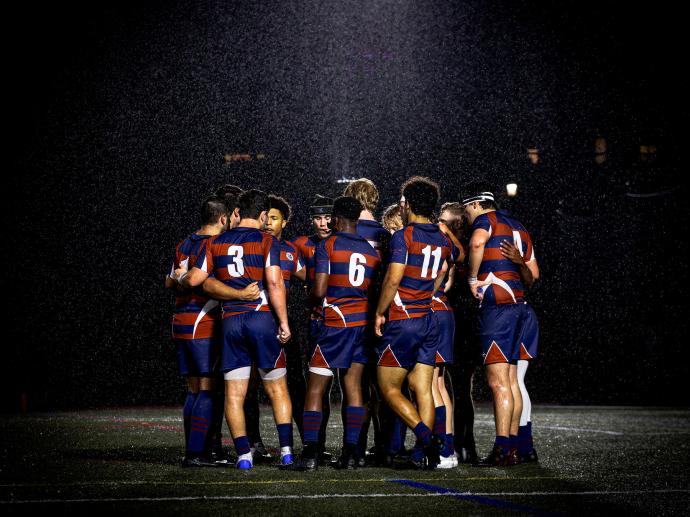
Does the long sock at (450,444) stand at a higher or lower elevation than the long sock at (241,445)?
lower

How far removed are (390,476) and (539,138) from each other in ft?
49.9

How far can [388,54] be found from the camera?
1836cm

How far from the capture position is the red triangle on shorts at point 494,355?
22.1ft

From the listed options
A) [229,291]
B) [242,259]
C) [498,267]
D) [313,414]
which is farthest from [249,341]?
[498,267]

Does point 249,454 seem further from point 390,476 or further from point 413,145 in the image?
point 413,145

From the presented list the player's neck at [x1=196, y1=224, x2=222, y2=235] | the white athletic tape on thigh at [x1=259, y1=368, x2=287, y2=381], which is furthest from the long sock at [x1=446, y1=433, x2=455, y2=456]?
the player's neck at [x1=196, y1=224, x2=222, y2=235]

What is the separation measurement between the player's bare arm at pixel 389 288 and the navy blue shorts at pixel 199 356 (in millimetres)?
1300

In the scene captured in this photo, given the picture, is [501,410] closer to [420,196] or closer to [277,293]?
[420,196]

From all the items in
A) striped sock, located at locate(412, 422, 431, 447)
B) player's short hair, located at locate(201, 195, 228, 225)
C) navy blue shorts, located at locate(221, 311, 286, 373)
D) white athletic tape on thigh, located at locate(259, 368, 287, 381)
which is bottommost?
striped sock, located at locate(412, 422, 431, 447)

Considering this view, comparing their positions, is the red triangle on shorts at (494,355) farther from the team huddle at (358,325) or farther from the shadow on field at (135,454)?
the shadow on field at (135,454)

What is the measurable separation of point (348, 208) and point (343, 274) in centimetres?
50

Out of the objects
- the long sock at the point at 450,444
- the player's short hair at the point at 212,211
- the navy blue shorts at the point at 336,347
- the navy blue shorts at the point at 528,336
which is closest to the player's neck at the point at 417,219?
the navy blue shorts at the point at 336,347

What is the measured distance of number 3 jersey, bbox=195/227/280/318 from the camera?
639cm

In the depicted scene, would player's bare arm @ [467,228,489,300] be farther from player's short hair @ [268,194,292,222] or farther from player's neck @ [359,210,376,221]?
player's short hair @ [268,194,292,222]
